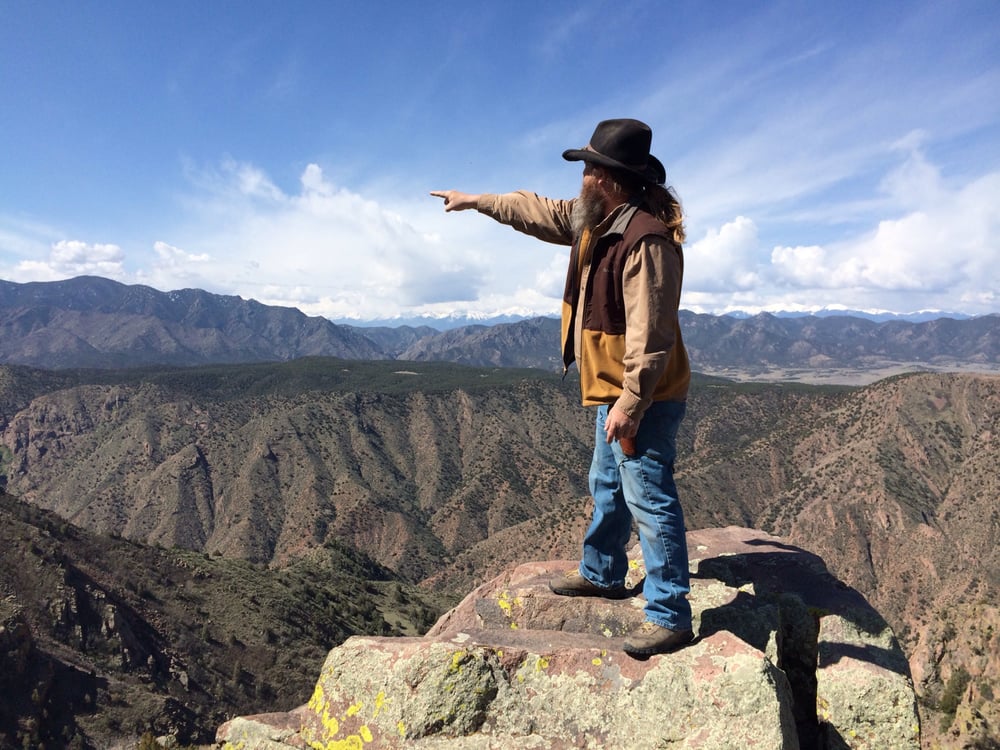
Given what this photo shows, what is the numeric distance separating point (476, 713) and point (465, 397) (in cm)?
14618

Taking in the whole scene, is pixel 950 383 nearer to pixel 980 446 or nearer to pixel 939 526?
pixel 980 446

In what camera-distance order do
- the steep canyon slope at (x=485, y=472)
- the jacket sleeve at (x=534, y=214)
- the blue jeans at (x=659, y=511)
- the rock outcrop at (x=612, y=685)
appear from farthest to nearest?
the steep canyon slope at (x=485, y=472), the jacket sleeve at (x=534, y=214), the blue jeans at (x=659, y=511), the rock outcrop at (x=612, y=685)

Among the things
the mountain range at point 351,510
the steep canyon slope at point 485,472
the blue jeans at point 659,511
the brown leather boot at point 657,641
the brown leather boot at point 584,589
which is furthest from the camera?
the steep canyon slope at point 485,472

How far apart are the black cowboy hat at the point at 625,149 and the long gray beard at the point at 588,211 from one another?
0.28 m

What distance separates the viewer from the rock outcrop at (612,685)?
3.68 metres

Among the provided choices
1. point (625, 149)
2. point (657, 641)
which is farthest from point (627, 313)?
point (657, 641)

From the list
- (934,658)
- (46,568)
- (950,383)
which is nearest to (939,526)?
(950,383)

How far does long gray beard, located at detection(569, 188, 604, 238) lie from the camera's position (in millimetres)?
A: 4578

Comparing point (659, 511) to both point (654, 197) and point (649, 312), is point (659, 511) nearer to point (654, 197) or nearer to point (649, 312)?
point (649, 312)

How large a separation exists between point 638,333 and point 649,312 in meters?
0.17

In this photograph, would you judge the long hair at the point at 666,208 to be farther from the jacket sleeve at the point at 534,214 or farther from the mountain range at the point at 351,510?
the mountain range at the point at 351,510

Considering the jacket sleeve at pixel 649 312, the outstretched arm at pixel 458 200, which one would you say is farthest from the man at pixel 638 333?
the outstretched arm at pixel 458 200

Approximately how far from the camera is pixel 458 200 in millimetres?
5723

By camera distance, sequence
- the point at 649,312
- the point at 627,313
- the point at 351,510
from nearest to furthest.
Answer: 1. the point at 649,312
2. the point at 627,313
3. the point at 351,510
